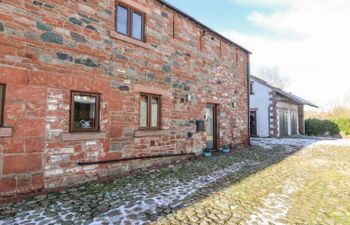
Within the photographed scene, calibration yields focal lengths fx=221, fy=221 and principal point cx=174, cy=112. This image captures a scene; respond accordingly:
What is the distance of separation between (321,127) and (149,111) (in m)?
23.1

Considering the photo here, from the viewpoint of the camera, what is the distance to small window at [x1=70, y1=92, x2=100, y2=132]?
530 centimetres

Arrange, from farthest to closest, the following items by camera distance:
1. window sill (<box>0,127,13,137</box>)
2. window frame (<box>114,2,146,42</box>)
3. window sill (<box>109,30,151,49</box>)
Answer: window frame (<box>114,2,146,42</box>) → window sill (<box>109,30,151,49</box>) → window sill (<box>0,127,13,137</box>)

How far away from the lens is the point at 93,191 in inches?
190

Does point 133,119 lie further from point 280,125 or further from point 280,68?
point 280,68

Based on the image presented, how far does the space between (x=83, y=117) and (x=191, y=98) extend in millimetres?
4447

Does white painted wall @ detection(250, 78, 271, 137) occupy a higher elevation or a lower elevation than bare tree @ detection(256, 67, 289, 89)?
lower

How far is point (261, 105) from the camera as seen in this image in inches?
746

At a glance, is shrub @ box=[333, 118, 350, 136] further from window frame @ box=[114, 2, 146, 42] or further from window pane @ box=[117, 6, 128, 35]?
window pane @ box=[117, 6, 128, 35]

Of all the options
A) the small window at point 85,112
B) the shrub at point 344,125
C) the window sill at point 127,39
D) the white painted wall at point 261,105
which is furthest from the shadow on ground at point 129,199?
the shrub at point 344,125

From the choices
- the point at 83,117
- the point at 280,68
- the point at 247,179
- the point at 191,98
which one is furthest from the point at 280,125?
the point at 280,68

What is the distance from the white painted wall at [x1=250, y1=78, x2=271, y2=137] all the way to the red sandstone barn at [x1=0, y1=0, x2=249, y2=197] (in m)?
11.3

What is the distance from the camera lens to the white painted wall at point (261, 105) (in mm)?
18578

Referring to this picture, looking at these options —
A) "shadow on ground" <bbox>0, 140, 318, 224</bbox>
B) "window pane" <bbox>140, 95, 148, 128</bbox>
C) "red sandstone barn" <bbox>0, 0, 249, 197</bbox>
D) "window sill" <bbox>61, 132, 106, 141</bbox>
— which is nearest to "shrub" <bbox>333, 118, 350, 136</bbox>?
"red sandstone barn" <bbox>0, 0, 249, 197</bbox>

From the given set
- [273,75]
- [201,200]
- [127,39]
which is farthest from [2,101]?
[273,75]
